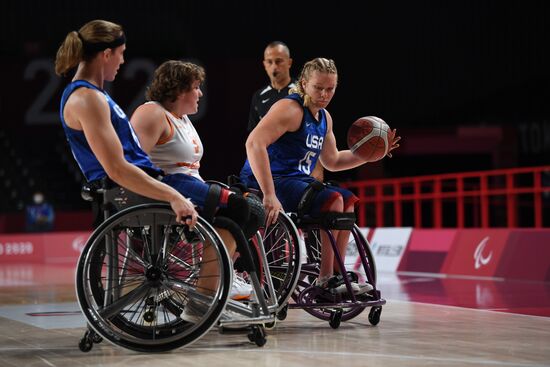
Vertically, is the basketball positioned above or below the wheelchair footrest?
above

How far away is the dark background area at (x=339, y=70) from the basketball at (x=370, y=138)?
14560mm

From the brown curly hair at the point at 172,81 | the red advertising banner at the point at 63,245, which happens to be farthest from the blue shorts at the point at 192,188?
the red advertising banner at the point at 63,245

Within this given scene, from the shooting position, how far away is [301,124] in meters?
5.20

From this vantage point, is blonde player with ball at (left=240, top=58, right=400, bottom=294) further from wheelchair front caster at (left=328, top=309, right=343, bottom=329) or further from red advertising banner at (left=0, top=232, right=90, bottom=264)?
red advertising banner at (left=0, top=232, right=90, bottom=264)

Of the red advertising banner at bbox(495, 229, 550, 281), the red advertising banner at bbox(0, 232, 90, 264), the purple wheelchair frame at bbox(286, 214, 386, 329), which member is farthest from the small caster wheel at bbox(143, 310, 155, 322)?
the red advertising banner at bbox(0, 232, 90, 264)

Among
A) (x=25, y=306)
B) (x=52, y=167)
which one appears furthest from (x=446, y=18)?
(x=25, y=306)

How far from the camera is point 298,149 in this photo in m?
5.24

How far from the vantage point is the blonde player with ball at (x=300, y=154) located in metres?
4.96

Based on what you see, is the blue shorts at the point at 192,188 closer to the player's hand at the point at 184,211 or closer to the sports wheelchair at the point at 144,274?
the sports wheelchair at the point at 144,274

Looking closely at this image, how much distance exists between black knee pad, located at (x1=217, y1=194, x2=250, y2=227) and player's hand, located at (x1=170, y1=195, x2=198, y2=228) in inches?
13.7

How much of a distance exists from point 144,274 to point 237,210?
1.65 ft

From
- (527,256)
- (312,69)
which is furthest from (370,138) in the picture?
(527,256)

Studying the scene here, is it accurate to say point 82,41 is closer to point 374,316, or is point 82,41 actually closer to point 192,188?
point 192,188

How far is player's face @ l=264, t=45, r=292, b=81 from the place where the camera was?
694 centimetres
